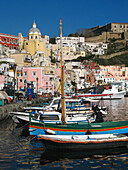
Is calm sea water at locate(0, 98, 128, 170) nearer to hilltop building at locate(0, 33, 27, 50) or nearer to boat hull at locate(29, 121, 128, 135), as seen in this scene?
boat hull at locate(29, 121, 128, 135)

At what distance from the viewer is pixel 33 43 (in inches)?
3915

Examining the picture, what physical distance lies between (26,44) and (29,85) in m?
41.0

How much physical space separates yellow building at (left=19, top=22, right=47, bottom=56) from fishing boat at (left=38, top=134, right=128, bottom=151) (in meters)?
84.8

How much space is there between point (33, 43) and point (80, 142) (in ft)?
286

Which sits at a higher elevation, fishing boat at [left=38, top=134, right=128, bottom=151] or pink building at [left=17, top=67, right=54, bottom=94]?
pink building at [left=17, top=67, right=54, bottom=94]

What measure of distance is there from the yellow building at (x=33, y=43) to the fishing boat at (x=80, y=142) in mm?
84757

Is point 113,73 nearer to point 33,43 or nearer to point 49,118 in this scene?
point 33,43

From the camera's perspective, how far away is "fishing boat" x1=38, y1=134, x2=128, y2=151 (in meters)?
16.4

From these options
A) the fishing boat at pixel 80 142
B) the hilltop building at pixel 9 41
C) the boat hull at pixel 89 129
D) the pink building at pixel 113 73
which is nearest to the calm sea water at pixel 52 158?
the fishing boat at pixel 80 142

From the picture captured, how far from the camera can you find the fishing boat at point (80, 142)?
16.4 metres

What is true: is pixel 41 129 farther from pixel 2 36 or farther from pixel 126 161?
pixel 2 36

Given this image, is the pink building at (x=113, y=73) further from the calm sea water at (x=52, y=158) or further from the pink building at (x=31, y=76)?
the calm sea water at (x=52, y=158)

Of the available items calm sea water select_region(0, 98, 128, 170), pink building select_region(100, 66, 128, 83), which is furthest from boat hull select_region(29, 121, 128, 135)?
pink building select_region(100, 66, 128, 83)

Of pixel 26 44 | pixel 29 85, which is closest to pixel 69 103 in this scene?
pixel 29 85
